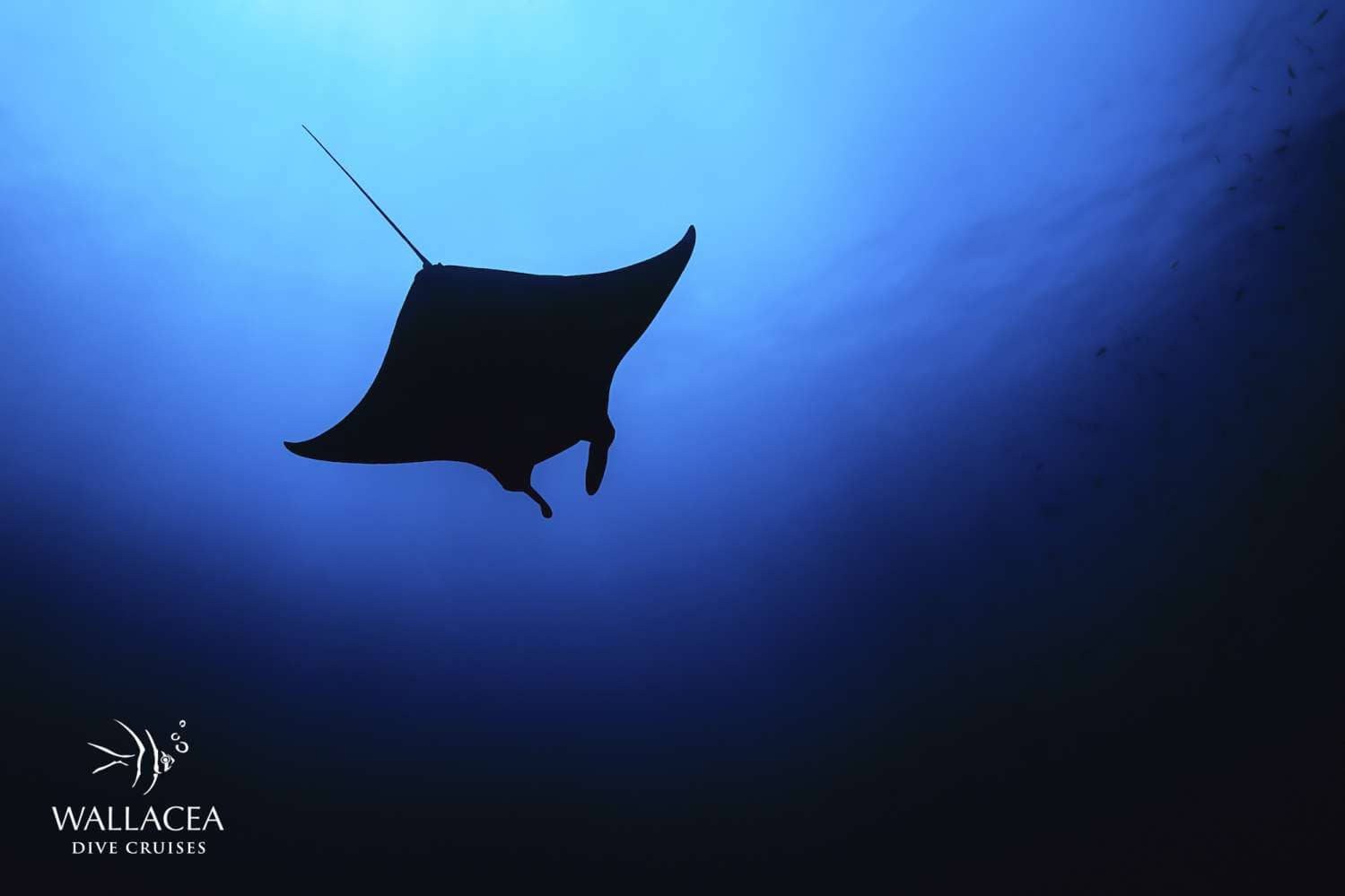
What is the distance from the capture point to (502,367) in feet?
10.9

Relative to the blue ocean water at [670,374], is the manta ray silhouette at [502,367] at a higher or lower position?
lower

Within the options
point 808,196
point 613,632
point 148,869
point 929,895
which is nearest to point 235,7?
point 808,196

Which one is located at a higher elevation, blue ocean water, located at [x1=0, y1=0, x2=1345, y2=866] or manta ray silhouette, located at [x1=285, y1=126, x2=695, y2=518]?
blue ocean water, located at [x1=0, y1=0, x2=1345, y2=866]

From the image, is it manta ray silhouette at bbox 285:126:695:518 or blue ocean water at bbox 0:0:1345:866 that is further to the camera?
blue ocean water at bbox 0:0:1345:866

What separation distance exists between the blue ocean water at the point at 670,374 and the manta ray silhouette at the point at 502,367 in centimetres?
336

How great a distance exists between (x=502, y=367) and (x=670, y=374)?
551cm

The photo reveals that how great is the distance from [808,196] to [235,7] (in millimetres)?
5110

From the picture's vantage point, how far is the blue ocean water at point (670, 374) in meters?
5.48

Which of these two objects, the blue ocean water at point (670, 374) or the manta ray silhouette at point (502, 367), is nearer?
the manta ray silhouette at point (502, 367)

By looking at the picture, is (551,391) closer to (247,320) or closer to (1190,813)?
(247,320)

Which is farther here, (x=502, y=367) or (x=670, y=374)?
(x=670, y=374)

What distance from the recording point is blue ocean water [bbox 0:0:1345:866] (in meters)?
5.48

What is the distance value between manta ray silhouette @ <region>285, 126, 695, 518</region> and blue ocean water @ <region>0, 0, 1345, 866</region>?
11.0 feet

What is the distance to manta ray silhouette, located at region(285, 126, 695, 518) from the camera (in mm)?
3057
